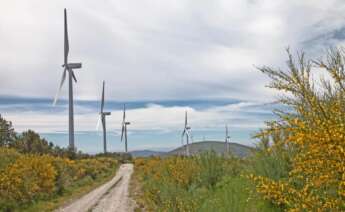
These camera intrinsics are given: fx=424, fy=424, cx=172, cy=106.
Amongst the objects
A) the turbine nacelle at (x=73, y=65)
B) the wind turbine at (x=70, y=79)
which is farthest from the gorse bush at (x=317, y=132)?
the turbine nacelle at (x=73, y=65)

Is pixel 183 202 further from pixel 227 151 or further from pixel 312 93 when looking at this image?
pixel 312 93

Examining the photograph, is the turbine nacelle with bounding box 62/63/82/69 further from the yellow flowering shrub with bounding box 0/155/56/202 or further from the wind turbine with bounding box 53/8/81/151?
the yellow flowering shrub with bounding box 0/155/56/202

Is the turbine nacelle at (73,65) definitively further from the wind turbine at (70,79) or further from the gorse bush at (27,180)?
the gorse bush at (27,180)

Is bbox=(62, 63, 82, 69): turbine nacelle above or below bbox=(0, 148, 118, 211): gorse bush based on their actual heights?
above

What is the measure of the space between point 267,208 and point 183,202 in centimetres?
329

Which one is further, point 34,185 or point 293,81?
point 34,185

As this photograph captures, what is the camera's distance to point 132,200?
77.6 feet

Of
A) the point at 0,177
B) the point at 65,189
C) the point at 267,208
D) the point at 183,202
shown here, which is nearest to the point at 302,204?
the point at 267,208

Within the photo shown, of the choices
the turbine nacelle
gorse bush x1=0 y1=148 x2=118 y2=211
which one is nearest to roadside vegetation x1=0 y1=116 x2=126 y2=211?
gorse bush x1=0 y1=148 x2=118 y2=211

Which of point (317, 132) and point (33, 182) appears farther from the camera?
point (33, 182)

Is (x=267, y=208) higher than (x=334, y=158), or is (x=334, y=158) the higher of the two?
(x=334, y=158)

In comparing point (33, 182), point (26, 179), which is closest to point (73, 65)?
point (33, 182)

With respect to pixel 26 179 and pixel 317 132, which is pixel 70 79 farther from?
pixel 317 132

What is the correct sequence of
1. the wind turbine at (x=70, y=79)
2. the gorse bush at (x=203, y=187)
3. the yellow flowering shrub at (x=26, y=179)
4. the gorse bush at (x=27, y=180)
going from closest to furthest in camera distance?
the gorse bush at (x=203, y=187) → the gorse bush at (x=27, y=180) → the yellow flowering shrub at (x=26, y=179) → the wind turbine at (x=70, y=79)
